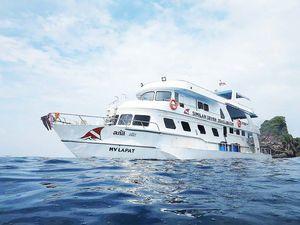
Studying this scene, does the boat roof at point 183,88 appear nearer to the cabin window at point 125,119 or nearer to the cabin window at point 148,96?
the cabin window at point 148,96

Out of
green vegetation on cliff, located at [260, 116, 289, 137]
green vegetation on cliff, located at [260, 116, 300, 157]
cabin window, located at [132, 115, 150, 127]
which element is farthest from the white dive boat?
green vegetation on cliff, located at [260, 116, 289, 137]

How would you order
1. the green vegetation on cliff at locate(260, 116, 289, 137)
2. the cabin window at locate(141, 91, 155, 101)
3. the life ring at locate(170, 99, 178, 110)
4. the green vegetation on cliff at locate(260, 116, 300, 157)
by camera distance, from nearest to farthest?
the life ring at locate(170, 99, 178, 110)
the cabin window at locate(141, 91, 155, 101)
the green vegetation on cliff at locate(260, 116, 300, 157)
the green vegetation on cliff at locate(260, 116, 289, 137)

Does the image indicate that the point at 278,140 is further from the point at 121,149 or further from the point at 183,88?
the point at 121,149

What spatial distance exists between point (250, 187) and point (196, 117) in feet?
38.6

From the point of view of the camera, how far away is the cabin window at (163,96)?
55.4 feet

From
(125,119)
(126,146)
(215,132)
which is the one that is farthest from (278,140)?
(126,146)

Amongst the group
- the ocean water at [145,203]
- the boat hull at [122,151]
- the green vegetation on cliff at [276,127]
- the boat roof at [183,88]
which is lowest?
the ocean water at [145,203]

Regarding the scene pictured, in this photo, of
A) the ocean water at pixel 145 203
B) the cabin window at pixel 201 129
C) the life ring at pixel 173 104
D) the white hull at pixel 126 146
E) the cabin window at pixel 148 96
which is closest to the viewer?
the ocean water at pixel 145 203

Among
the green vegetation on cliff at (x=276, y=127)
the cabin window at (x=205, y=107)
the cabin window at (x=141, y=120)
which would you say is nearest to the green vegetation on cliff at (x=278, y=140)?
the green vegetation on cliff at (x=276, y=127)

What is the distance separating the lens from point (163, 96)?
16984 mm

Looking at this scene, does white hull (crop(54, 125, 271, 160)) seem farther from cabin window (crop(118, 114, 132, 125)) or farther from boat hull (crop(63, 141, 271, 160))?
cabin window (crop(118, 114, 132, 125))

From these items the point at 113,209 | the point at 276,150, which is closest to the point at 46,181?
the point at 113,209

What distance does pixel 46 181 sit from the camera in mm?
6195

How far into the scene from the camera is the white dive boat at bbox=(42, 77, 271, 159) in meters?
13.8
